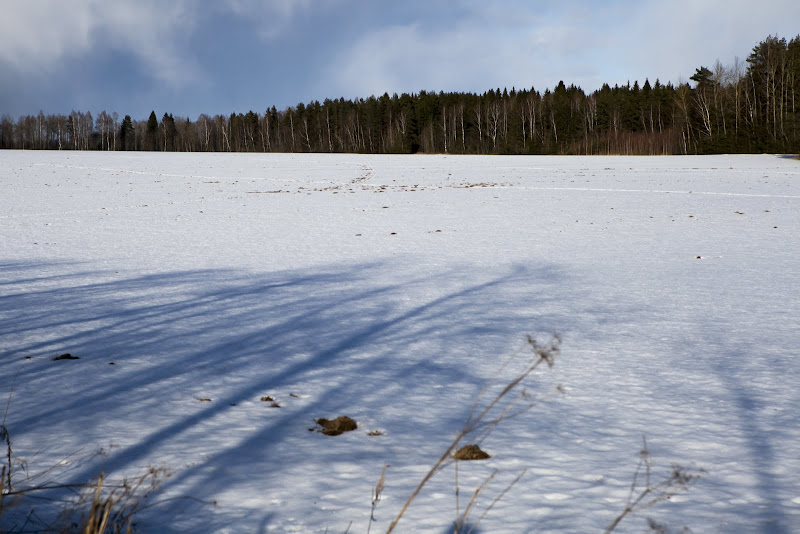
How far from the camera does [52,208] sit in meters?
20.2

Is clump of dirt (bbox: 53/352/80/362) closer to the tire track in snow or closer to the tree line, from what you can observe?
the tire track in snow

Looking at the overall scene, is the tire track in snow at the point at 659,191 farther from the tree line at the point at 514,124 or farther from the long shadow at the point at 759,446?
the tree line at the point at 514,124

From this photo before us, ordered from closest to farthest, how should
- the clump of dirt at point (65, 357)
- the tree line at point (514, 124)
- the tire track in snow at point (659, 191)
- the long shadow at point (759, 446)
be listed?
the long shadow at point (759, 446), the clump of dirt at point (65, 357), the tire track in snow at point (659, 191), the tree line at point (514, 124)

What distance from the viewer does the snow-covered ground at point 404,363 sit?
3.05m

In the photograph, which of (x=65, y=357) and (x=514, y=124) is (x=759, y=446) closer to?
A: (x=65, y=357)

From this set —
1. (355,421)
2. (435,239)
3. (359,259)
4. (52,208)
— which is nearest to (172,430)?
(355,421)

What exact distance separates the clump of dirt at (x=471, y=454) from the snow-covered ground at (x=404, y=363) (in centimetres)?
6

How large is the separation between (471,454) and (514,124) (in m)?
80.8

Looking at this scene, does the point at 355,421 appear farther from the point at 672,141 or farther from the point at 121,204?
the point at 672,141

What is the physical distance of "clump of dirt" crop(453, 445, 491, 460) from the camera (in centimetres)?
343

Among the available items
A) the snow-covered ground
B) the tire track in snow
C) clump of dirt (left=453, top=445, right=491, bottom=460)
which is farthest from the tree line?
clump of dirt (left=453, top=445, right=491, bottom=460)

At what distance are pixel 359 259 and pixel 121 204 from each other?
45.4ft

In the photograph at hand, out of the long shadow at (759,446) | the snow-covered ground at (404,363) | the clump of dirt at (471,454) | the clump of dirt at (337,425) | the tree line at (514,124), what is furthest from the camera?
the tree line at (514,124)

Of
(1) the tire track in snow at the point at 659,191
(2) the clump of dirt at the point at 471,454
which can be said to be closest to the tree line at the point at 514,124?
(1) the tire track in snow at the point at 659,191
